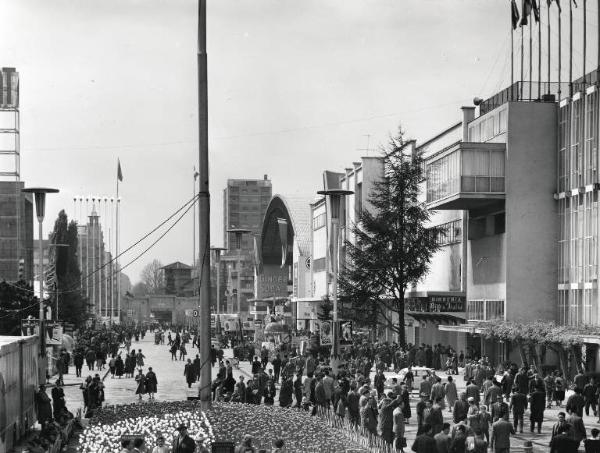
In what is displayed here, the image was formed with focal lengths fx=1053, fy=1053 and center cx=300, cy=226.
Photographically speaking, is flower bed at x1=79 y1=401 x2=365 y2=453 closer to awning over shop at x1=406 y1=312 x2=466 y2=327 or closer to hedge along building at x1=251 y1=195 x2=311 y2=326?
awning over shop at x1=406 y1=312 x2=466 y2=327

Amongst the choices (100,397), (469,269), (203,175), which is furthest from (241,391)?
(469,269)

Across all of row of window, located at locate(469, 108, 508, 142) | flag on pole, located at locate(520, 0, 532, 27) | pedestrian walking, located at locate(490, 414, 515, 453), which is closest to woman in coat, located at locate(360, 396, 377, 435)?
pedestrian walking, located at locate(490, 414, 515, 453)

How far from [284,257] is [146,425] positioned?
113m

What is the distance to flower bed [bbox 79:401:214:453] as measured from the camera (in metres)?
20.2

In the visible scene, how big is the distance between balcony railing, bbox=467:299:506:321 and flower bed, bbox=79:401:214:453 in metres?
29.5

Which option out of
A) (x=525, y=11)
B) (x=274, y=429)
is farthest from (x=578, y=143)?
(x=274, y=429)

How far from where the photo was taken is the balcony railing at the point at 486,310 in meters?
52.0

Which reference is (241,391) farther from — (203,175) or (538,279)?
(538,279)

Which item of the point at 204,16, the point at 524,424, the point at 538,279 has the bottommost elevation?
the point at 524,424

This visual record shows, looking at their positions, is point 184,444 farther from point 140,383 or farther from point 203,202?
point 140,383

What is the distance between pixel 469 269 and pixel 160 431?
1554 inches

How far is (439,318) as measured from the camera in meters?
60.5

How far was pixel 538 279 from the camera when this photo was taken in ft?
166

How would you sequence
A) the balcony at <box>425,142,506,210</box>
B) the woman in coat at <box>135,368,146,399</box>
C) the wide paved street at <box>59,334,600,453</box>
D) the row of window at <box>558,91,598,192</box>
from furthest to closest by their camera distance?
1. the balcony at <box>425,142,506,210</box>
2. the row of window at <box>558,91,598,192</box>
3. the woman in coat at <box>135,368,146,399</box>
4. the wide paved street at <box>59,334,600,453</box>
